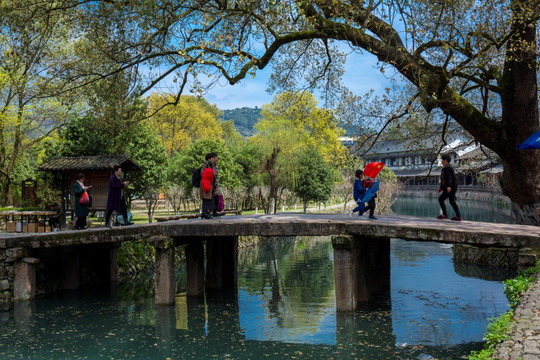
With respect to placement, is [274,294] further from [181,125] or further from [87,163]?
[181,125]

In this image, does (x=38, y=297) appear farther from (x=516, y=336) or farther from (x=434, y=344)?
(x=516, y=336)

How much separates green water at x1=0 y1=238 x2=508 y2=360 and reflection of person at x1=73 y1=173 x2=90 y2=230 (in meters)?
2.63

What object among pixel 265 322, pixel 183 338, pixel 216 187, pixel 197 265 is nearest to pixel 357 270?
pixel 265 322

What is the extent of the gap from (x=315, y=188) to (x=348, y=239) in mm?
31191

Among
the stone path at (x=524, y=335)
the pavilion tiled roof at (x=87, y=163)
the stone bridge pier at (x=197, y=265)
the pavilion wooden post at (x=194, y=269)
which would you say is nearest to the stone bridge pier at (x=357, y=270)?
the stone bridge pier at (x=197, y=265)

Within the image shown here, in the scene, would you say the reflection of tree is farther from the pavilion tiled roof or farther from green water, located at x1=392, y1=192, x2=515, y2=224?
green water, located at x1=392, y1=192, x2=515, y2=224

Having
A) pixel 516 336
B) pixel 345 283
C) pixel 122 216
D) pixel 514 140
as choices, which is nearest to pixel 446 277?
pixel 514 140

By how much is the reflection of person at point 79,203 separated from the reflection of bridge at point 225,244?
104 centimetres

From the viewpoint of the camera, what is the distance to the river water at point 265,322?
1263 cm

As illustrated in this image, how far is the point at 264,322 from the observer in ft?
51.4

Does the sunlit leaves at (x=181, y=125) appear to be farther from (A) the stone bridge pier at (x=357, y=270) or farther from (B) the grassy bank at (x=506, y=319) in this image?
(B) the grassy bank at (x=506, y=319)

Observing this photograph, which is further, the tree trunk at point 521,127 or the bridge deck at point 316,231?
the tree trunk at point 521,127

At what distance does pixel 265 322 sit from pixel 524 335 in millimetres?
9100

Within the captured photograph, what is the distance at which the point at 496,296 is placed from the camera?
18016 mm
